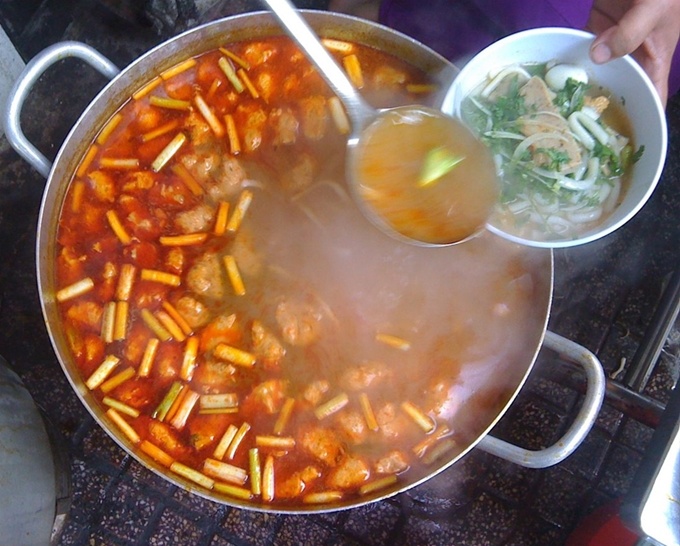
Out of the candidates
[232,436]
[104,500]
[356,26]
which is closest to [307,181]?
[356,26]

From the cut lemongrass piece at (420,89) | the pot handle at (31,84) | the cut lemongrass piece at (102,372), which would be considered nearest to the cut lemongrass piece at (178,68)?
the pot handle at (31,84)

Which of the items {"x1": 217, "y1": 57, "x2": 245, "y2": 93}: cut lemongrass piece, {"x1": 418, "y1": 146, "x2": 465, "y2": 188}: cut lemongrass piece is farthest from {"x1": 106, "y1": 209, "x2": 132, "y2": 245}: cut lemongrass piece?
{"x1": 418, "y1": 146, "x2": 465, "y2": 188}: cut lemongrass piece

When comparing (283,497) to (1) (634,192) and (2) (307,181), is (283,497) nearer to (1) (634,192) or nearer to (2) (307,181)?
(2) (307,181)

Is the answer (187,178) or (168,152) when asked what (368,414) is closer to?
(187,178)

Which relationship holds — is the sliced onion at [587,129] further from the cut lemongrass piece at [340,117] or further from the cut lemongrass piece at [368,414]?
the cut lemongrass piece at [368,414]

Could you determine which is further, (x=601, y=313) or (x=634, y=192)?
(x=601, y=313)

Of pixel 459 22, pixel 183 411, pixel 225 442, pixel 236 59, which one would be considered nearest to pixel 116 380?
pixel 183 411

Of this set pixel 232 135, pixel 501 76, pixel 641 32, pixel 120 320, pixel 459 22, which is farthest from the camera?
pixel 459 22
